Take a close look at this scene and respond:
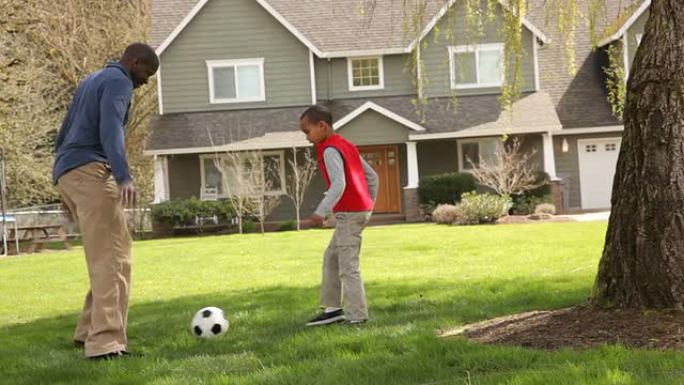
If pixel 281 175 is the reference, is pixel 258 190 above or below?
below

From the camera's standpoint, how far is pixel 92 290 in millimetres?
6164

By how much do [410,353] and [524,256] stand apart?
7974mm

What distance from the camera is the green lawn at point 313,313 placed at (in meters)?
5.07

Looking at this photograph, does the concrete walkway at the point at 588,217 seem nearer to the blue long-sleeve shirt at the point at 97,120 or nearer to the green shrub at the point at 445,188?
the green shrub at the point at 445,188

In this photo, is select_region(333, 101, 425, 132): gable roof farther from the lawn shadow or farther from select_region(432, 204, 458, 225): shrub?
the lawn shadow

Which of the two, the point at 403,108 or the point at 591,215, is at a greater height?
the point at 403,108

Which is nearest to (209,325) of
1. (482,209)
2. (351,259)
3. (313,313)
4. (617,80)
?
(351,259)

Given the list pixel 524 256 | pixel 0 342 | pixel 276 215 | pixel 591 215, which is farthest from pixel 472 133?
pixel 0 342

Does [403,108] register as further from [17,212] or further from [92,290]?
[92,290]

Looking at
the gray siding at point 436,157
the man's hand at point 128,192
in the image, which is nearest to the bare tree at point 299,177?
the gray siding at point 436,157

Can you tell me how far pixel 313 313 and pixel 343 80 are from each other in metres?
21.2

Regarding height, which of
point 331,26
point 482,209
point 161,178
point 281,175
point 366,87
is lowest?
point 482,209

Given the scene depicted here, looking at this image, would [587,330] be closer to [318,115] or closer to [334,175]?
[334,175]

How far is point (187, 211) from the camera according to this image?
25.4 metres
